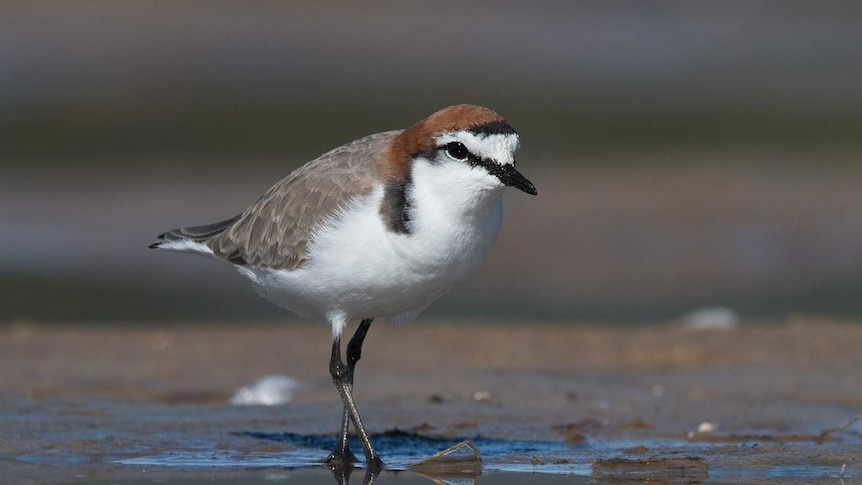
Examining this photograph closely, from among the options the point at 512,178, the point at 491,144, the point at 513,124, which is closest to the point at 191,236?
the point at 491,144

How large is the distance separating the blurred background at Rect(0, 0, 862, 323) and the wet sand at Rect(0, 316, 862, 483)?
2447mm

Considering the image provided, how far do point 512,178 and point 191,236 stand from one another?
9.54 ft

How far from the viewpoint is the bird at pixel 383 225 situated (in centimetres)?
683

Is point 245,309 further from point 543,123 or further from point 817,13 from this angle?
point 817,13

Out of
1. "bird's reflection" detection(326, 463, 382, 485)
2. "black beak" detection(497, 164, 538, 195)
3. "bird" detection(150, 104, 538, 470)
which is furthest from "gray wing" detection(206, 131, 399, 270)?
"bird's reflection" detection(326, 463, 382, 485)

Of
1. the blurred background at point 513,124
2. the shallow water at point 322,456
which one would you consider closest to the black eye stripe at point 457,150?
the shallow water at point 322,456

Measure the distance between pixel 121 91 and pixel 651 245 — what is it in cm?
1489

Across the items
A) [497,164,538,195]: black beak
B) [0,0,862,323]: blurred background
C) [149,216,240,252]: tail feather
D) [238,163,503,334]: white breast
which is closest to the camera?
[497,164,538,195]: black beak

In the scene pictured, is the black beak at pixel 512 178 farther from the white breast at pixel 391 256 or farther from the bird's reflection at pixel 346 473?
the bird's reflection at pixel 346 473

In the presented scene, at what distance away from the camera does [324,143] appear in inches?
982

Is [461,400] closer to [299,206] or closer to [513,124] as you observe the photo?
[299,206]

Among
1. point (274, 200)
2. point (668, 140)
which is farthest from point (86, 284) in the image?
point (668, 140)

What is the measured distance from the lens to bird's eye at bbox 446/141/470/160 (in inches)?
269

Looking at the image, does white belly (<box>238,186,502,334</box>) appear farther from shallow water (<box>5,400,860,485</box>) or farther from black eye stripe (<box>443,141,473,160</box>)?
shallow water (<box>5,400,860,485</box>)
